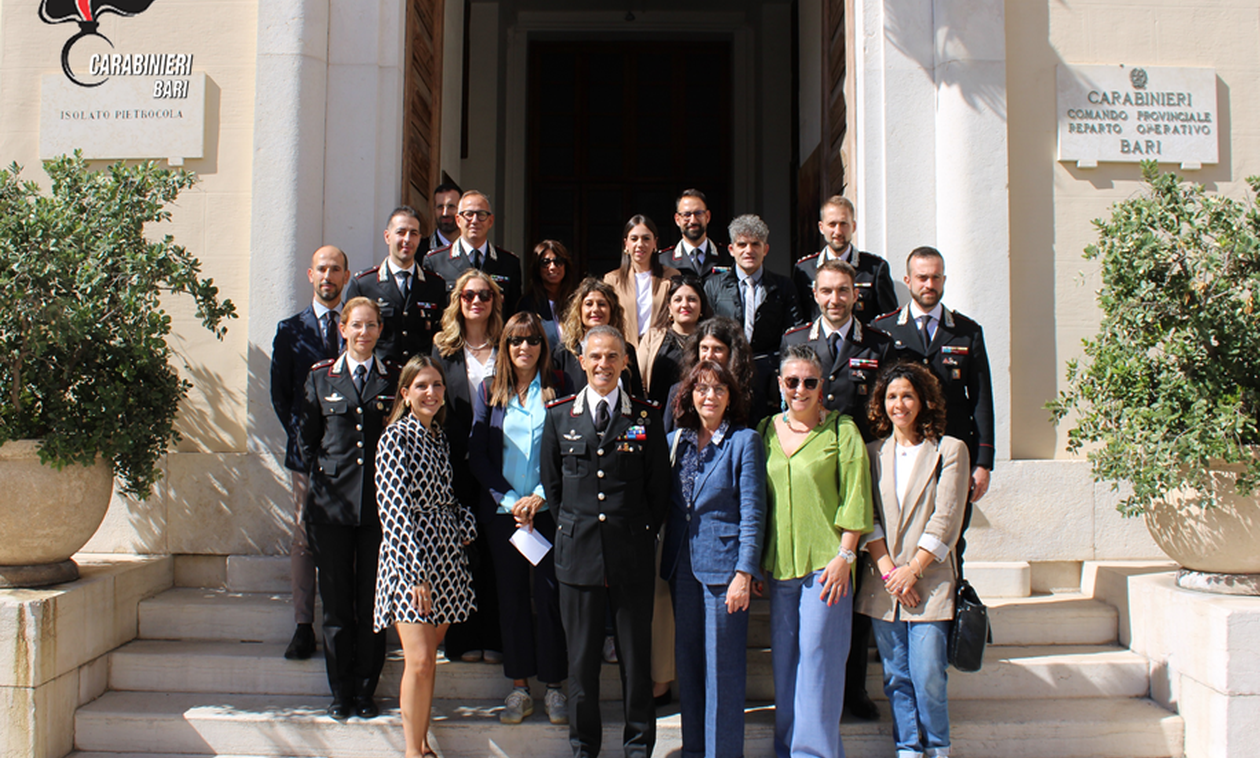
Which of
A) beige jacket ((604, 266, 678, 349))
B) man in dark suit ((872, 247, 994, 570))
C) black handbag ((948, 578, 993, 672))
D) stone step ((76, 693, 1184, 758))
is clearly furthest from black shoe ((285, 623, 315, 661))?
man in dark suit ((872, 247, 994, 570))

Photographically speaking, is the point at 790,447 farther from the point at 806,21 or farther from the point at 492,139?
the point at 492,139

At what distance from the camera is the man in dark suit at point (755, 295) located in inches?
183

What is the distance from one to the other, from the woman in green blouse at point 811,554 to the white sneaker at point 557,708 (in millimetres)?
912

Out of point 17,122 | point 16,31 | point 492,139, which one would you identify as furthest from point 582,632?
point 492,139

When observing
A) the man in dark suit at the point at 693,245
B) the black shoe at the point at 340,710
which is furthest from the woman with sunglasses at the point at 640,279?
the black shoe at the point at 340,710

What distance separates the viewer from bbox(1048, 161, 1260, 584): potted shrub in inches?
162

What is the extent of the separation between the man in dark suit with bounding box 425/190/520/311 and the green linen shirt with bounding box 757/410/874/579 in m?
2.04

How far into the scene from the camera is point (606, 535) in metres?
3.67

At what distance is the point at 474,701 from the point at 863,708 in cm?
177

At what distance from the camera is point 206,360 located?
18.1 feet

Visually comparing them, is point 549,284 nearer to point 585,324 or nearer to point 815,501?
point 585,324

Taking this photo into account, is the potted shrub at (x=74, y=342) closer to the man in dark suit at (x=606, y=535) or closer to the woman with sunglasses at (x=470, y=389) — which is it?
the woman with sunglasses at (x=470, y=389)

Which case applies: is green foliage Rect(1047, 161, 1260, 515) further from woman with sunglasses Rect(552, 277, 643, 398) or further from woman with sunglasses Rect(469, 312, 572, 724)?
woman with sunglasses Rect(469, 312, 572, 724)

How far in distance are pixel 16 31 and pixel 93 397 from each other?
2823 mm
